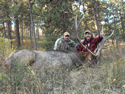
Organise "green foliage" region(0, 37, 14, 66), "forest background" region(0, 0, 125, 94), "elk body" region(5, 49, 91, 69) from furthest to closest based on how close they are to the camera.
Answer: "elk body" region(5, 49, 91, 69), "green foliage" region(0, 37, 14, 66), "forest background" region(0, 0, 125, 94)

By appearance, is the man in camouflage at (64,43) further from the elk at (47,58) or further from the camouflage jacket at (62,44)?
the elk at (47,58)

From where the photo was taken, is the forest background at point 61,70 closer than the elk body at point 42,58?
Yes

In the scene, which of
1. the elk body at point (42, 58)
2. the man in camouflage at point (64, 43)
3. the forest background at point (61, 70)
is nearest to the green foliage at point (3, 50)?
the forest background at point (61, 70)

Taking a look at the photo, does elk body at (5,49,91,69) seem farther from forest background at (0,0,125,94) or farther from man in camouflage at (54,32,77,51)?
man in camouflage at (54,32,77,51)

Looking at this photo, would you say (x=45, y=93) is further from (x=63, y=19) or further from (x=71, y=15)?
(x=71, y=15)

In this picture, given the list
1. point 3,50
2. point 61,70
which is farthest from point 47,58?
point 3,50

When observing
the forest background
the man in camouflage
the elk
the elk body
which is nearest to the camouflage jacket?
the man in camouflage

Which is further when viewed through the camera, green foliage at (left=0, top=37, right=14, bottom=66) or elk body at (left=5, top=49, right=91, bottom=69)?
elk body at (left=5, top=49, right=91, bottom=69)

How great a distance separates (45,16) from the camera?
797 cm

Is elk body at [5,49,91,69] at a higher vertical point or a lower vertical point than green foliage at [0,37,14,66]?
lower

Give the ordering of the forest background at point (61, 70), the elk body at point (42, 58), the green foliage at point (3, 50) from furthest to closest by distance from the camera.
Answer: the elk body at point (42, 58) → the green foliage at point (3, 50) → the forest background at point (61, 70)

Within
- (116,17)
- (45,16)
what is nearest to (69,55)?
(45,16)

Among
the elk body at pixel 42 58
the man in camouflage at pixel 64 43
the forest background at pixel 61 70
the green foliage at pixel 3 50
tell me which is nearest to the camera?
the forest background at pixel 61 70

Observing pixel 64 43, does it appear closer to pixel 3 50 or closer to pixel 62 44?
pixel 62 44
